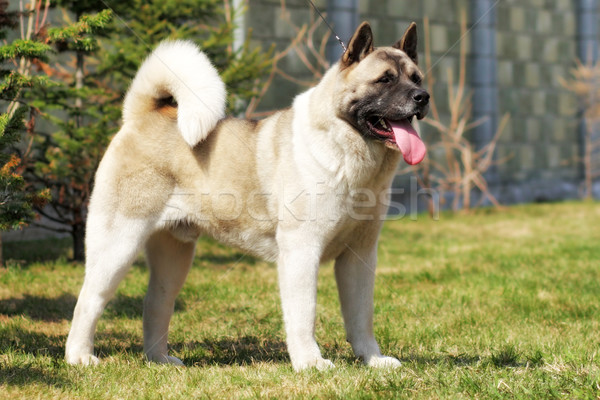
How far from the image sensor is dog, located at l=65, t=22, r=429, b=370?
10.5 feet

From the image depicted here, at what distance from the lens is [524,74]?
11.9 metres

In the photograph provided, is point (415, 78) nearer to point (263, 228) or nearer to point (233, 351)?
point (263, 228)

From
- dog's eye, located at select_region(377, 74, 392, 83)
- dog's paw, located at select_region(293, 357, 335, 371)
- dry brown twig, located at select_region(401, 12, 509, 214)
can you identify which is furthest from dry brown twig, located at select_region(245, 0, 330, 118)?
dog's paw, located at select_region(293, 357, 335, 371)

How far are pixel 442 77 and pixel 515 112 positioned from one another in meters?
1.88

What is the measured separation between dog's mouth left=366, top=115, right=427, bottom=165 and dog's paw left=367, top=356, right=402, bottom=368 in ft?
3.09

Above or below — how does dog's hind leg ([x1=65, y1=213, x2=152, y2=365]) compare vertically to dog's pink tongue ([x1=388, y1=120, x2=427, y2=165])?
below

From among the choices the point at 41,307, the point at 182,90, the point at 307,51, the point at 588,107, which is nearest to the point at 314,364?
the point at 182,90

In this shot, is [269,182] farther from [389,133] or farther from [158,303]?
[158,303]

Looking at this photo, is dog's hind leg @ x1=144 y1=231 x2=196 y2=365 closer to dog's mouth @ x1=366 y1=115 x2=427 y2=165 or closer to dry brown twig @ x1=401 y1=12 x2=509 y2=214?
dog's mouth @ x1=366 y1=115 x2=427 y2=165

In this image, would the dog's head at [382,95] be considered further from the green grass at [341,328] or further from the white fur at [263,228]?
the green grass at [341,328]

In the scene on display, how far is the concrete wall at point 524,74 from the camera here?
10484 mm


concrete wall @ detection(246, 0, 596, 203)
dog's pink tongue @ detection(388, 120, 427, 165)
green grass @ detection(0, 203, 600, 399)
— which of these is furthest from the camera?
concrete wall @ detection(246, 0, 596, 203)

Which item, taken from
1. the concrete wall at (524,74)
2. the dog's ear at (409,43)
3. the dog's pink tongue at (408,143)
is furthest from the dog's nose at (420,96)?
the concrete wall at (524,74)

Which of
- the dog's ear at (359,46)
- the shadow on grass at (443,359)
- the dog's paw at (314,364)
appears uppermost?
the dog's ear at (359,46)
